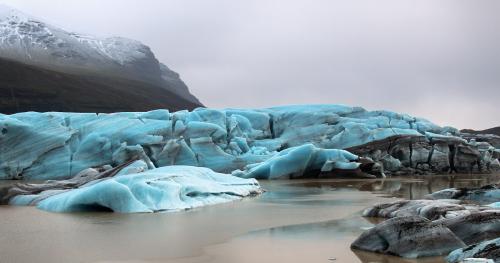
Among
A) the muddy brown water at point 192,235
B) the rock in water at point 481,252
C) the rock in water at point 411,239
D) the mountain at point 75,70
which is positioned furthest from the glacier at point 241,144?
the mountain at point 75,70

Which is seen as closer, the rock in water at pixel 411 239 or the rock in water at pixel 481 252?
the rock in water at pixel 481 252

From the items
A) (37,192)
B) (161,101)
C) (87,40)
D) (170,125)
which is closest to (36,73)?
(161,101)

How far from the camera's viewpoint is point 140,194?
11836 mm

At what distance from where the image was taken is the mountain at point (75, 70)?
6350cm

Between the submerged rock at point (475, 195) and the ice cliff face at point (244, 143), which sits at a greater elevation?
the ice cliff face at point (244, 143)

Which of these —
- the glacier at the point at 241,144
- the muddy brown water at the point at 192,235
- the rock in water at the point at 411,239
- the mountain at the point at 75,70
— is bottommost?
the muddy brown water at the point at 192,235

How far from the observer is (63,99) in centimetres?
6356

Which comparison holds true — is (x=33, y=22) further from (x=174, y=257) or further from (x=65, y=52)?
(x=174, y=257)

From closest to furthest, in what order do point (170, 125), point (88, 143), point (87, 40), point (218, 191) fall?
point (218, 191), point (88, 143), point (170, 125), point (87, 40)

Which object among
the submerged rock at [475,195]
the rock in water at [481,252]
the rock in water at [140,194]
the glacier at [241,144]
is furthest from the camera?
the glacier at [241,144]

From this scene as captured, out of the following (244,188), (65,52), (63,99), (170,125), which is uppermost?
(65,52)

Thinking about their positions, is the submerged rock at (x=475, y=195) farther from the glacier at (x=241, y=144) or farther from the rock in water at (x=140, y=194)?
the glacier at (x=241, y=144)

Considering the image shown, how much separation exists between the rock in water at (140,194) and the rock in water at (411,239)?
18.3 feet

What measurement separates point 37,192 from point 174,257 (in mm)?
9466
